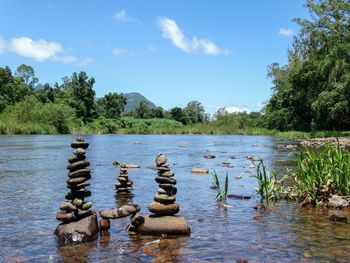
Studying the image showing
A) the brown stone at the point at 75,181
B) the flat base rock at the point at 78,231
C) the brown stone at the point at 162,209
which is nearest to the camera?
the flat base rock at the point at 78,231

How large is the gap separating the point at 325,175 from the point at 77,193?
702cm

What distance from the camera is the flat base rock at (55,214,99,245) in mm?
8716

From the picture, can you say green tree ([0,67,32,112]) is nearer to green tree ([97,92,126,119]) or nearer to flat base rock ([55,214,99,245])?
green tree ([97,92,126,119])

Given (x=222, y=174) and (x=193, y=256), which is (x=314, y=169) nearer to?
(x=193, y=256)

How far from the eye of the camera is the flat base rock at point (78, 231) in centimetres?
872

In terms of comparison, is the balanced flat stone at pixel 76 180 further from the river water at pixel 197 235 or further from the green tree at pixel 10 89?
the green tree at pixel 10 89

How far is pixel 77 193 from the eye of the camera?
31.6 ft

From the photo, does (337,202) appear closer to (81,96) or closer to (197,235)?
(197,235)

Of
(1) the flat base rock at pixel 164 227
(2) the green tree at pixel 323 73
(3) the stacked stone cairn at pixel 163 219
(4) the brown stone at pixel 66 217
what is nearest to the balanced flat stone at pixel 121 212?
(3) the stacked stone cairn at pixel 163 219

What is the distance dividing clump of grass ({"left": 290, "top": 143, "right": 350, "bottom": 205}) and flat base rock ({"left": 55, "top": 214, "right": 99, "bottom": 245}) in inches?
254

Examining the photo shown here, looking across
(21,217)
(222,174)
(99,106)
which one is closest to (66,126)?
(99,106)

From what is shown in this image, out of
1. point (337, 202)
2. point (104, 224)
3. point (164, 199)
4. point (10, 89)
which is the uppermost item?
point (10, 89)

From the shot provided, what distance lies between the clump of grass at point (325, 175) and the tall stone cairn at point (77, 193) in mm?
6409

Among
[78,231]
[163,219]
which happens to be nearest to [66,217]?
[78,231]
